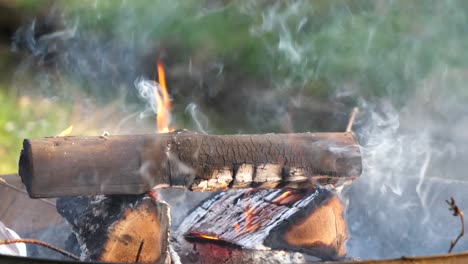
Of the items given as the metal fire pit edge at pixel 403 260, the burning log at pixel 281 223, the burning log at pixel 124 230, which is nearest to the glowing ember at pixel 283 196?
the burning log at pixel 281 223

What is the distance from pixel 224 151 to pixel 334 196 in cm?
55

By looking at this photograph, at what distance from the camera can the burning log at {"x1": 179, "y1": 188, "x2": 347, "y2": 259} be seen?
7.72 feet

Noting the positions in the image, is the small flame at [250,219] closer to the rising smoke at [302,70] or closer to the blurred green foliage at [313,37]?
the rising smoke at [302,70]

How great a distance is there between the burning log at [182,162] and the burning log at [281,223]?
0.10 m

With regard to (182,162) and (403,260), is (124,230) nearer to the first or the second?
(182,162)

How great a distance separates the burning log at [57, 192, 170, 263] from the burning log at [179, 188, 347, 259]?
18.4 inches

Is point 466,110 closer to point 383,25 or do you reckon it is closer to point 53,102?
point 383,25

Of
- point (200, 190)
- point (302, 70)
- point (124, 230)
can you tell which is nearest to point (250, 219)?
point (200, 190)

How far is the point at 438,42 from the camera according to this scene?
4781 mm

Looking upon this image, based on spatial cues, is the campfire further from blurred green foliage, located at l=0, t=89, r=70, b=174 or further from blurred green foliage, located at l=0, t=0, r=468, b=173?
blurred green foliage, located at l=0, t=0, r=468, b=173

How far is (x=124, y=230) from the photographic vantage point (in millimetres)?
2014

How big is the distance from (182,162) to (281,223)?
541mm

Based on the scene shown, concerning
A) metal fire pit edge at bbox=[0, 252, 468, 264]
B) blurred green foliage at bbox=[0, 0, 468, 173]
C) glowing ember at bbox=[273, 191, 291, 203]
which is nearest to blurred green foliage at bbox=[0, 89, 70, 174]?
blurred green foliage at bbox=[0, 0, 468, 173]

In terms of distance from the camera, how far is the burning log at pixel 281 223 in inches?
92.6
